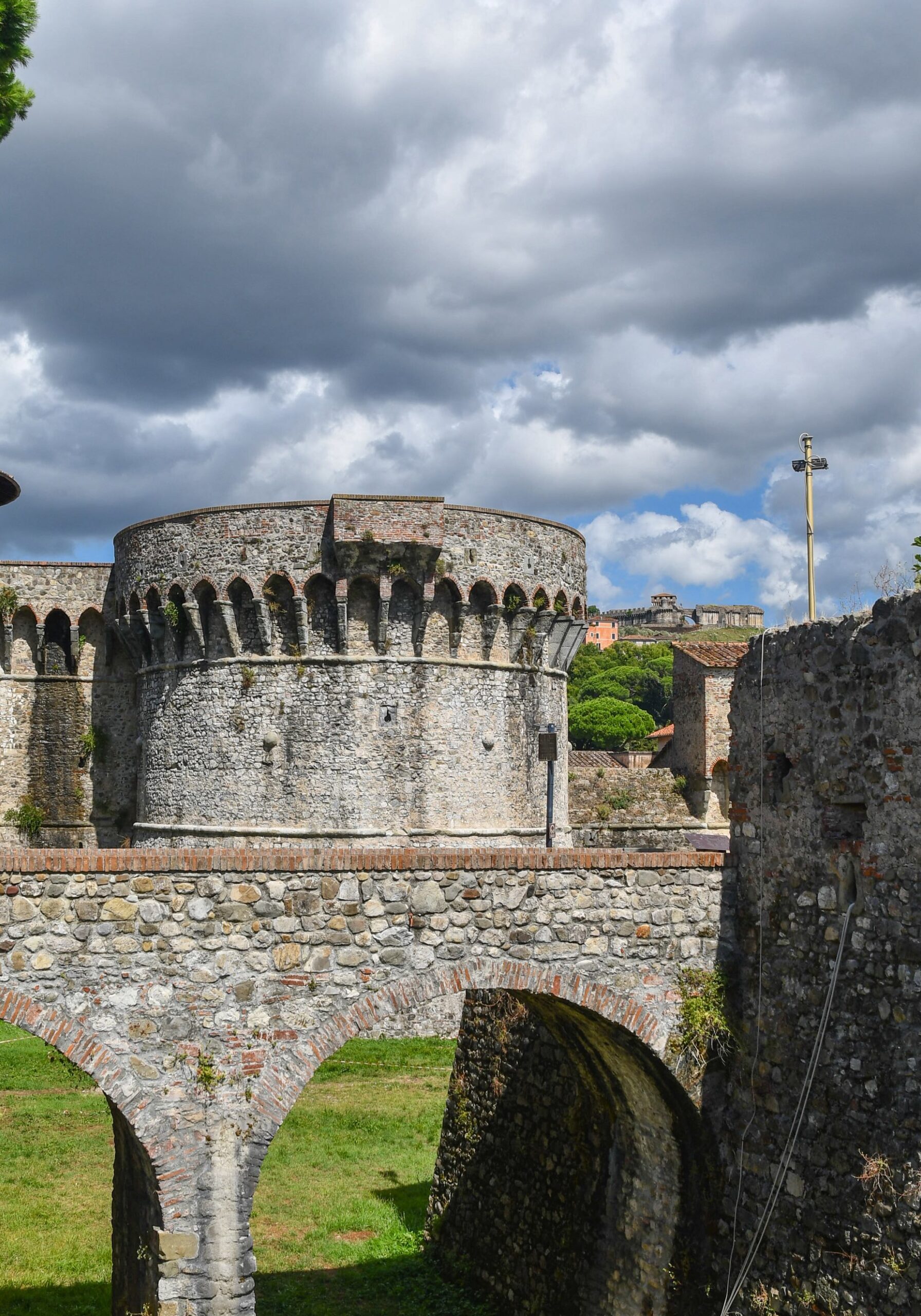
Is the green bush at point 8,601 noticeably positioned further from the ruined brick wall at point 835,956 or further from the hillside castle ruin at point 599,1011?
the ruined brick wall at point 835,956

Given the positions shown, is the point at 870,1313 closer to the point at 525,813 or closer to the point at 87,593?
the point at 525,813

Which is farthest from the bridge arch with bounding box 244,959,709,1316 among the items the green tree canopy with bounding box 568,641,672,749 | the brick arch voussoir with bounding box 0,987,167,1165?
the green tree canopy with bounding box 568,641,672,749

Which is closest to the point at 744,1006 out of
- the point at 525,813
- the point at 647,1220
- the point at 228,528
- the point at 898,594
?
the point at 647,1220

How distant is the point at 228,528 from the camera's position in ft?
78.6

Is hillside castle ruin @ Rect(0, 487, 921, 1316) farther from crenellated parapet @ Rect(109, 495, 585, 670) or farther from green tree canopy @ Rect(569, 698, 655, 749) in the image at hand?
green tree canopy @ Rect(569, 698, 655, 749)

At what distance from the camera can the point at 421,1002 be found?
1073 centimetres

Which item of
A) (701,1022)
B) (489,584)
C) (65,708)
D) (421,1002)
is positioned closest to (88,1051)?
(421,1002)

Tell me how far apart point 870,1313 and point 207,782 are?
56.7ft

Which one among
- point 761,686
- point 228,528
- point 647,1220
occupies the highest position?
point 228,528

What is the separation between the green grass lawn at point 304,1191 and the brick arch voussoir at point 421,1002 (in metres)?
2.21

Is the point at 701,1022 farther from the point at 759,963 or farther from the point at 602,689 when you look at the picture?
the point at 602,689

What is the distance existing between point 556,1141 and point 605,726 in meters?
66.3

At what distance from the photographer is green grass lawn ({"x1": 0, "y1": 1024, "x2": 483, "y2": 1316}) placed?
46.2 ft

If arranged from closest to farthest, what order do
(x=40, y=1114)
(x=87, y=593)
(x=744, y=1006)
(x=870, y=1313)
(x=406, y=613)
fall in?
(x=870, y=1313)
(x=744, y=1006)
(x=40, y=1114)
(x=406, y=613)
(x=87, y=593)
